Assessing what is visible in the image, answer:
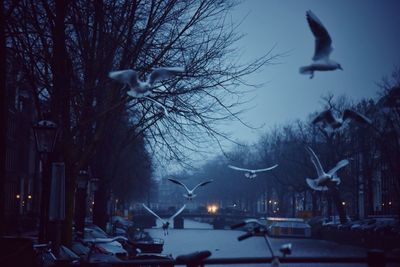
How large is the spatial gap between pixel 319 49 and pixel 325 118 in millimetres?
1445

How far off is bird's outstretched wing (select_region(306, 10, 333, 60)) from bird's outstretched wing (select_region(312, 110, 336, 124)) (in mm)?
1152

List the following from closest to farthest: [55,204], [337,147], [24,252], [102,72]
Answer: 1. [24,252]
2. [55,204]
3. [102,72]
4. [337,147]

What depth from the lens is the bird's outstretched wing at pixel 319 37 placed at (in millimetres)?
9602

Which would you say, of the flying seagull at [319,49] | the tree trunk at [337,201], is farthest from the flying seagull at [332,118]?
the tree trunk at [337,201]

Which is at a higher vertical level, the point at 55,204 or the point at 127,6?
the point at 127,6

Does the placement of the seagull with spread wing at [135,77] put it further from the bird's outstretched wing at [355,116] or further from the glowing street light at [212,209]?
the glowing street light at [212,209]

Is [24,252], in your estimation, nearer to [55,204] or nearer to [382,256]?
[55,204]

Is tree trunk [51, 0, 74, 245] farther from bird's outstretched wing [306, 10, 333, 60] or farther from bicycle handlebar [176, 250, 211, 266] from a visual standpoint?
bicycle handlebar [176, 250, 211, 266]

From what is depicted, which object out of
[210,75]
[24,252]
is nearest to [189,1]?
[210,75]

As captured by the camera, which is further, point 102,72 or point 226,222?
point 226,222

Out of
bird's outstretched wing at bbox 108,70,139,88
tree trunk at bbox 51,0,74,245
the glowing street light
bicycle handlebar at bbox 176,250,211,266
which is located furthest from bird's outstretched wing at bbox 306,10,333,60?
the glowing street light

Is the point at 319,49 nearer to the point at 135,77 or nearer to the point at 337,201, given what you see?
the point at 135,77

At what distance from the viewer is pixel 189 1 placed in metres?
19.9

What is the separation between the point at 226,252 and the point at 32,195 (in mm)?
31305
